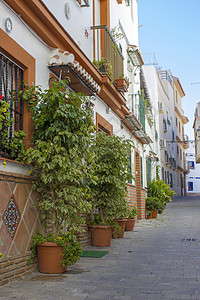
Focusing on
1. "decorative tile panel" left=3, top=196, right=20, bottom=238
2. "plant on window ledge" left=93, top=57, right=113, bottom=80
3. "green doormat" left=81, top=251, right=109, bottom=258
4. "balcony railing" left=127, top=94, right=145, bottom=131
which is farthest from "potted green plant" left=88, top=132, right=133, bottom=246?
"balcony railing" left=127, top=94, right=145, bottom=131

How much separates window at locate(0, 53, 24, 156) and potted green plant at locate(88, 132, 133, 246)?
2.87 m

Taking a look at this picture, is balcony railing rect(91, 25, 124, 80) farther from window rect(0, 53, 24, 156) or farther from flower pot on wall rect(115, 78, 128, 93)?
window rect(0, 53, 24, 156)

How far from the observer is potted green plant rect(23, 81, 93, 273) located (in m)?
5.55

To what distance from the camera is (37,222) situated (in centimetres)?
593

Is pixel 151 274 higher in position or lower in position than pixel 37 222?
lower

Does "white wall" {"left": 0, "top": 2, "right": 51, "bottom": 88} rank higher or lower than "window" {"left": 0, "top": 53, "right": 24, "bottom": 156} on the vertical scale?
higher

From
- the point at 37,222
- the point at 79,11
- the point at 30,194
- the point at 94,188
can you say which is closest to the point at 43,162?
the point at 30,194

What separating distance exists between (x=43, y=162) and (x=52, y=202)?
66 cm

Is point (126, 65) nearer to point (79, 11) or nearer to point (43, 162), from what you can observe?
point (79, 11)

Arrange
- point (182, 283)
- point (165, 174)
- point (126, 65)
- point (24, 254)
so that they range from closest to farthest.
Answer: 1. point (182, 283)
2. point (24, 254)
3. point (126, 65)
4. point (165, 174)

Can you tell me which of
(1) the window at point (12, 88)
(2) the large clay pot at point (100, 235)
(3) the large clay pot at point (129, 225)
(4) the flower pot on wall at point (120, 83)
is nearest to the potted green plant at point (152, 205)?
(3) the large clay pot at point (129, 225)

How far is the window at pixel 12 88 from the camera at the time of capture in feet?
18.5

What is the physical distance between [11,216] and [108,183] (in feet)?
12.5

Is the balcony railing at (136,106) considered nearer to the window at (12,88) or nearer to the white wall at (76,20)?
the white wall at (76,20)
